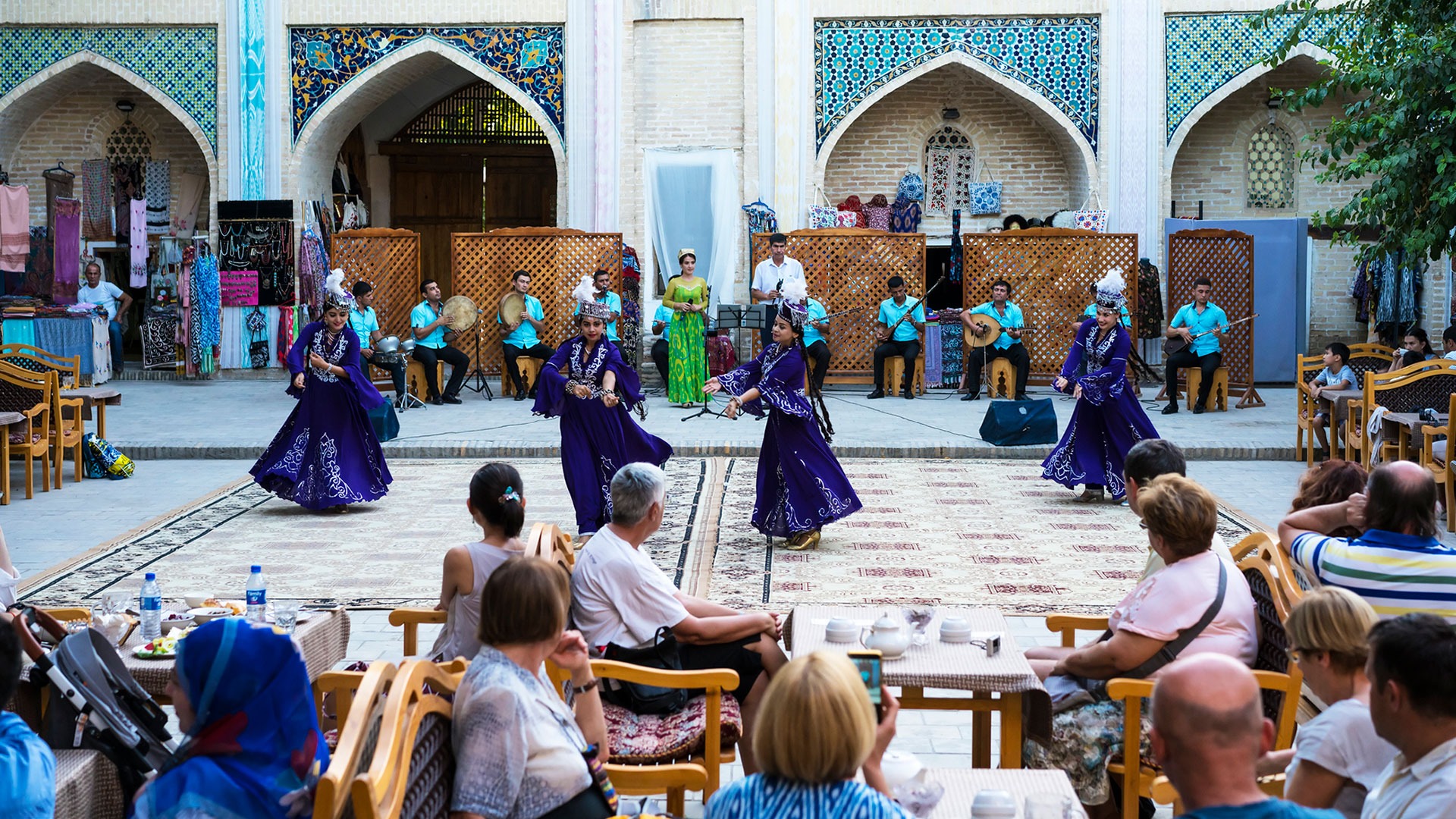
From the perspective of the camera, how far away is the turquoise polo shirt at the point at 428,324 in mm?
13797

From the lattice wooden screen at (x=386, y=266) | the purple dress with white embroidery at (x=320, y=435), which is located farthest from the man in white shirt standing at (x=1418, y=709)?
the lattice wooden screen at (x=386, y=266)

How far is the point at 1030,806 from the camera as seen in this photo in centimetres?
256

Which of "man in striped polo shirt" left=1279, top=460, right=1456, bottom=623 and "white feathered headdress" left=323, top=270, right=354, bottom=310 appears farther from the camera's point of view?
→ "white feathered headdress" left=323, top=270, right=354, bottom=310

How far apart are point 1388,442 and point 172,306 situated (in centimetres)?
1239

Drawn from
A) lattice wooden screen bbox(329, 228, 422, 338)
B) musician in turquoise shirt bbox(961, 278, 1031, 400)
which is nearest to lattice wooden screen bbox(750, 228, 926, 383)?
musician in turquoise shirt bbox(961, 278, 1031, 400)

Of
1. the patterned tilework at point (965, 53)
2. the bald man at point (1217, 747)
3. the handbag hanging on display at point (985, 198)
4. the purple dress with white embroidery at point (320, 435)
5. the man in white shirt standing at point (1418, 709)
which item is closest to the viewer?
the bald man at point (1217, 747)

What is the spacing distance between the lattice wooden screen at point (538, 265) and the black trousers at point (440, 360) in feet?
1.90

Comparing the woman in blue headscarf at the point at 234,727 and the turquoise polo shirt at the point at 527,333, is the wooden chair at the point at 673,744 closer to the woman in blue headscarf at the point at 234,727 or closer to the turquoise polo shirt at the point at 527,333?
the woman in blue headscarf at the point at 234,727

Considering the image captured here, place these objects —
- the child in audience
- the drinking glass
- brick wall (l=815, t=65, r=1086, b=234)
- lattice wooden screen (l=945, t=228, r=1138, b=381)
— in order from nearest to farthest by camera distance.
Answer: the drinking glass
the child in audience
lattice wooden screen (l=945, t=228, r=1138, b=381)
brick wall (l=815, t=65, r=1086, b=234)

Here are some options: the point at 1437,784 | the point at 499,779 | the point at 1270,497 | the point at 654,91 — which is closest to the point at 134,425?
the point at 654,91

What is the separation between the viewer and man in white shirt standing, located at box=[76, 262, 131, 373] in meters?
15.6

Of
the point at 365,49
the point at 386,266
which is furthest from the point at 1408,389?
the point at 365,49

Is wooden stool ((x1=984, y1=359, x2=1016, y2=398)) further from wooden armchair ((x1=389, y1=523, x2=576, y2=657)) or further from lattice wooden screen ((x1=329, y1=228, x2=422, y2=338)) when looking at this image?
wooden armchair ((x1=389, y1=523, x2=576, y2=657))

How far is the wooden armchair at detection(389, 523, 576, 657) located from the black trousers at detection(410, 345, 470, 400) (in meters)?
9.66
